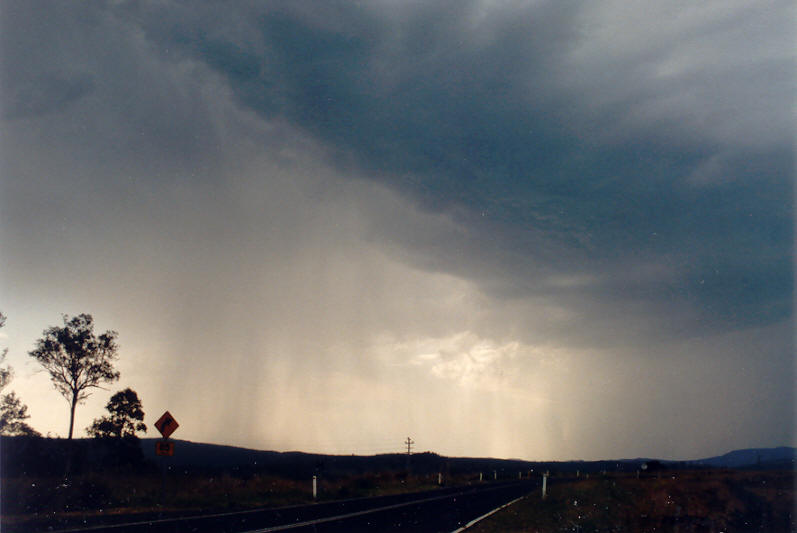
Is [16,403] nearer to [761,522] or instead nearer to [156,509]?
[156,509]

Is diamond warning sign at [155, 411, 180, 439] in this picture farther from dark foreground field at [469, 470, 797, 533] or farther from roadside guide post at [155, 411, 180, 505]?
dark foreground field at [469, 470, 797, 533]

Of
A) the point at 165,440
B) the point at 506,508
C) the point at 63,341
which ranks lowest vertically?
the point at 506,508

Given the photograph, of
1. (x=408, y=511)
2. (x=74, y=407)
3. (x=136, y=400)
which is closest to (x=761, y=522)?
(x=408, y=511)

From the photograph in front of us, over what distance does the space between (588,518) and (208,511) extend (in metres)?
13.9

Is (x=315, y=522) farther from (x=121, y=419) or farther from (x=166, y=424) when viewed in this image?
(x=121, y=419)

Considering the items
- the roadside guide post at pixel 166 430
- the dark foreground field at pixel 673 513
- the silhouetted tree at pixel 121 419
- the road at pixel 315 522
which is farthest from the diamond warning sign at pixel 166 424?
the silhouetted tree at pixel 121 419

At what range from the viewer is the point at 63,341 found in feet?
154

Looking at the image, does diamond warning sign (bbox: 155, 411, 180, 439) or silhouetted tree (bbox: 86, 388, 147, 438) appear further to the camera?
silhouetted tree (bbox: 86, 388, 147, 438)

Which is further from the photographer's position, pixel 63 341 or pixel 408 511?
pixel 63 341

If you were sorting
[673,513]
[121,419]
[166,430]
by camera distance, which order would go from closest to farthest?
[673,513], [166,430], [121,419]

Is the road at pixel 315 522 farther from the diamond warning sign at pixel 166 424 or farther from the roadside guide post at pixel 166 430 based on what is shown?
the diamond warning sign at pixel 166 424

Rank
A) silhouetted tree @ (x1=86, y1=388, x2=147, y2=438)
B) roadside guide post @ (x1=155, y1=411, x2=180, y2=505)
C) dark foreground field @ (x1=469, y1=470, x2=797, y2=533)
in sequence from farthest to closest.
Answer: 1. silhouetted tree @ (x1=86, y1=388, x2=147, y2=438)
2. roadside guide post @ (x1=155, y1=411, x2=180, y2=505)
3. dark foreground field @ (x1=469, y1=470, x2=797, y2=533)

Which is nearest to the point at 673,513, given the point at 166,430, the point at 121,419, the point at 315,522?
the point at 315,522

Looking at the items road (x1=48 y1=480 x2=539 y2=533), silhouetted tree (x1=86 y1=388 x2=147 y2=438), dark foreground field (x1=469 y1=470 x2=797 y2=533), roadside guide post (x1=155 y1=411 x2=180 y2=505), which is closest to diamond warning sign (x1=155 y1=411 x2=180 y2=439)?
roadside guide post (x1=155 y1=411 x2=180 y2=505)
